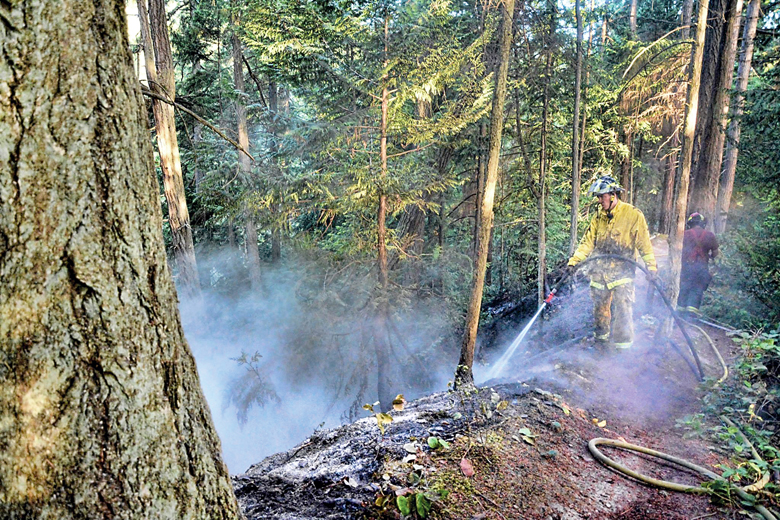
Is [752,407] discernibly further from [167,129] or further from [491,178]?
[167,129]

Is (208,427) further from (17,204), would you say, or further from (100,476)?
(17,204)

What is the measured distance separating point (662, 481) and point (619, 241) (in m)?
3.85

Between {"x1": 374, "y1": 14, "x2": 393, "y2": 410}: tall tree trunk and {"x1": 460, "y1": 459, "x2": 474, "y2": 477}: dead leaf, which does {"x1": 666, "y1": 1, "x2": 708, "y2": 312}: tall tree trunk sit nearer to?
{"x1": 374, "y1": 14, "x2": 393, "y2": 410}: tall tree trunk

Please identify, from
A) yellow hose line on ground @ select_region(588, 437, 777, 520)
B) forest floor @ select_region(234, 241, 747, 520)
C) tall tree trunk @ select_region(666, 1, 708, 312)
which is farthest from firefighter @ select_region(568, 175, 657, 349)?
yellow hose line on ground @ select_region(588, 437, 777, 520)

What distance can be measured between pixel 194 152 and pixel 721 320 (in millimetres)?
11761

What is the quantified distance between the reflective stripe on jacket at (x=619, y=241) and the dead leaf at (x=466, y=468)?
447cm

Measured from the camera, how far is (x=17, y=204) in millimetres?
1255

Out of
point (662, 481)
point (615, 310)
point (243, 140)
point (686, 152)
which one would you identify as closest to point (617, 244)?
point (615, 310)

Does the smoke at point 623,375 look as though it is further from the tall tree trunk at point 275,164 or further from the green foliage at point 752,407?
the tall tree trunk at point 275,164

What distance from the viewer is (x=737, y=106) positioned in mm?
9227

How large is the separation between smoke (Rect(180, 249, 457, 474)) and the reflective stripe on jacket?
14.7ft

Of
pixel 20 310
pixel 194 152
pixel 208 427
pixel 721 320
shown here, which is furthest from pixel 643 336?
pixel 194 152

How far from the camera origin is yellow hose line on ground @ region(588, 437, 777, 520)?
316 cm

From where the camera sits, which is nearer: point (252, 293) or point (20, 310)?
point (20, 310)
